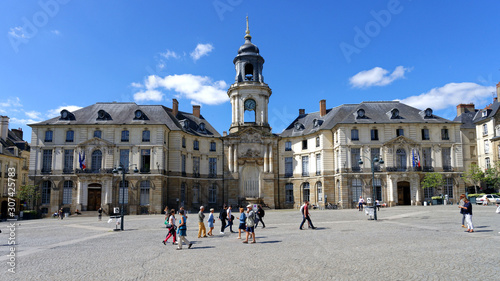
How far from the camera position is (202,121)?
182 feet

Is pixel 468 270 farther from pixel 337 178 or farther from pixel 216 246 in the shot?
pixel 337 178

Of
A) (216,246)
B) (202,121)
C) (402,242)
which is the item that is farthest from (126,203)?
(402,242)

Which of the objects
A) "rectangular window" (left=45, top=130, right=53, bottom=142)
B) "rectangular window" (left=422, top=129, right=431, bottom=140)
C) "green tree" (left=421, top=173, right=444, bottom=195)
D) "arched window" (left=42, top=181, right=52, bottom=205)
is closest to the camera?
"green tree" (left=421, top=173, right=444, bottom=195)

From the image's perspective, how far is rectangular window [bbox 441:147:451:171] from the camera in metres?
45.8

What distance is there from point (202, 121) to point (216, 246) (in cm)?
4072

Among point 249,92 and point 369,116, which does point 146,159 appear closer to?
point 249,92

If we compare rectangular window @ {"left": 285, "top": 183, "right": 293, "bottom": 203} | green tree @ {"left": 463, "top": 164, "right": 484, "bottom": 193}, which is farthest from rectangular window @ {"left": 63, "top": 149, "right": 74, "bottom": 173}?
green tree @ {"left": 463, "top": 164, "right": 484, "bottom": 193}

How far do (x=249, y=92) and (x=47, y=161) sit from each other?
27.7 m

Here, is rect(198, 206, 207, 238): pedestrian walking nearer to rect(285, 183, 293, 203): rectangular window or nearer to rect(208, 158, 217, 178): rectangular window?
rect(208, 158, 217, 178): rectangular window

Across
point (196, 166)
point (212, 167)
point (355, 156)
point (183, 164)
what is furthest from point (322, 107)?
point (183, 164)

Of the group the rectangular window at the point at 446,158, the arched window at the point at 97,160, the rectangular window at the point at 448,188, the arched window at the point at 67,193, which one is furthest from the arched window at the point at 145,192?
the rectangular window at the point at 446,158

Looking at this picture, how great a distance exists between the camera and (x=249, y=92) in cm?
5344

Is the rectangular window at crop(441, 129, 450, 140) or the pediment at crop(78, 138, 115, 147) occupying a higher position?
the rectangular window at crop(441, 129, 450, 140)

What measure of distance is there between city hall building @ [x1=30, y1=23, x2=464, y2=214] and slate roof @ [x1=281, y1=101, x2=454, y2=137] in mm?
150
